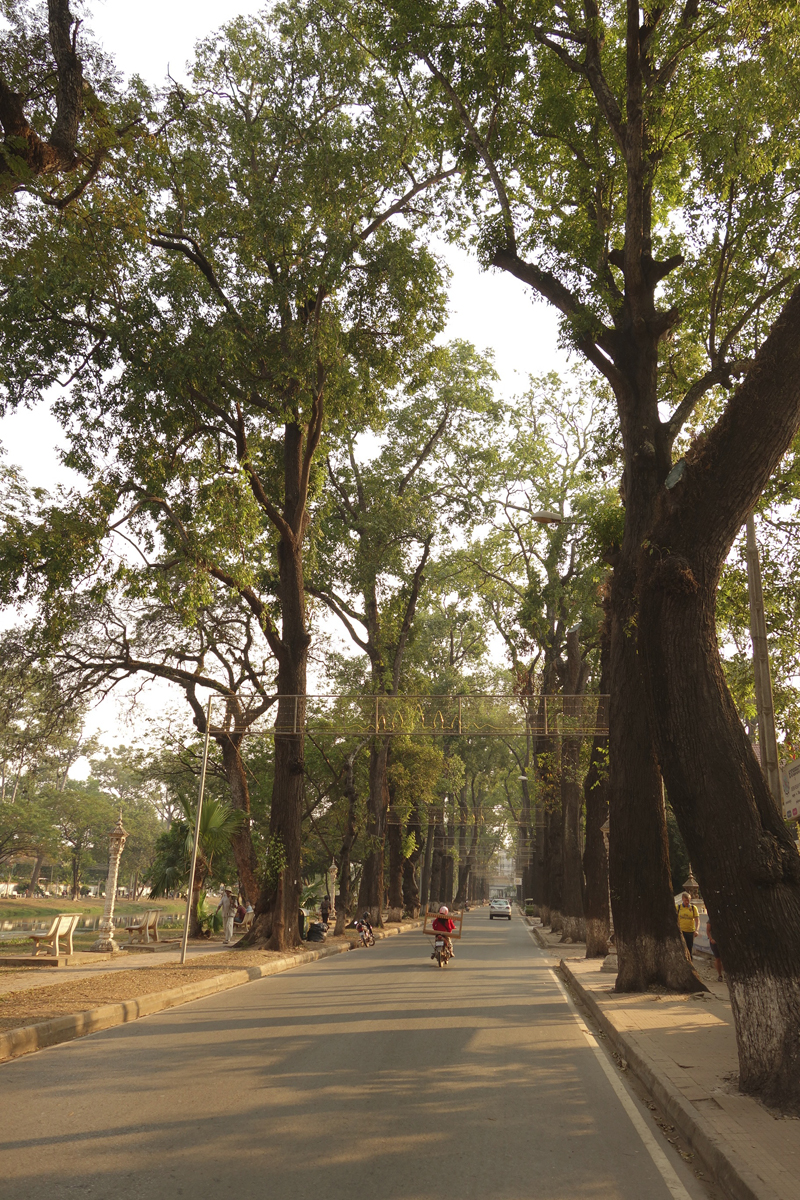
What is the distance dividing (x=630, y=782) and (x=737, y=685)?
4749mm

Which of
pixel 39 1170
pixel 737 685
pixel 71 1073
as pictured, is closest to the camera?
pixel 39 1170

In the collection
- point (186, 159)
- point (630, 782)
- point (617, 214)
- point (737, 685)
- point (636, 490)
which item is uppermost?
point (186, 159)

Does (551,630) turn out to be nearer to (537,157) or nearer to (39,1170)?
(537,157)

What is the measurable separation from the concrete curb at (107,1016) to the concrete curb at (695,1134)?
5848mm

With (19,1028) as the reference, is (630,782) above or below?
above

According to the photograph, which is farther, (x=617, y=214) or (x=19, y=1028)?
Result: (x=617, y=214)

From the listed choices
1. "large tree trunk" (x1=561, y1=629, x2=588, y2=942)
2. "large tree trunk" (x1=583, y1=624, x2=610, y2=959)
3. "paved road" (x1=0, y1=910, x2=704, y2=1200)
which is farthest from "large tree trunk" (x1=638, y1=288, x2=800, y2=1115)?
"large tree trunk" (x1=561, y1=629, x2=588, y2=942)

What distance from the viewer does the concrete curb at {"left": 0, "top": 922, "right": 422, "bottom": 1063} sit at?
909cm

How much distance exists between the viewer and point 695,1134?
6.12 m

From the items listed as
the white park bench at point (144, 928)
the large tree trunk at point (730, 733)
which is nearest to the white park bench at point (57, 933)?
the white park bench at point (144, 928)

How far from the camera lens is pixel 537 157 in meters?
13.9

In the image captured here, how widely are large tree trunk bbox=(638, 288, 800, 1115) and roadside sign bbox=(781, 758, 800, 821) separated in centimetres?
378

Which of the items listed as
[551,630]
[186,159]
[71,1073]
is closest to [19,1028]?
[71,1073]

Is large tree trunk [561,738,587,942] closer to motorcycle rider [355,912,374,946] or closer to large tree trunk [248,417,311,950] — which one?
motorcycle rider [355,912,374,946]
